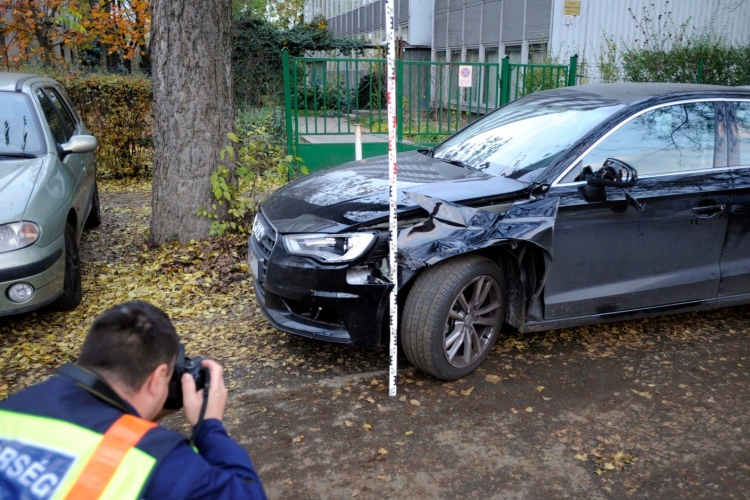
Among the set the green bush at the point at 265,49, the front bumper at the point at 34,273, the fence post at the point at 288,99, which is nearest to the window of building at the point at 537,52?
the green bush at the point at 265,49

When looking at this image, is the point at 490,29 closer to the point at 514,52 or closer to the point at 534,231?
the point at 514,52

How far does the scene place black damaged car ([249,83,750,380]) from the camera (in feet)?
12.0

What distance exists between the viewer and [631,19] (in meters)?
13.0

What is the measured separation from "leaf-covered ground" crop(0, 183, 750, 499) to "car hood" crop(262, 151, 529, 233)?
0.99 meters

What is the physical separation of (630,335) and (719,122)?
63.4 inches

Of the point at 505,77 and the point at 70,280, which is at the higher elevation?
the point at 505,77

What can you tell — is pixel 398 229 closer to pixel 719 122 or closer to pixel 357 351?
pixel 357 351

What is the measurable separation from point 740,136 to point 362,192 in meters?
2.68

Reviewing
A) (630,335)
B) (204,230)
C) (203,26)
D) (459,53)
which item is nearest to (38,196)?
(204,230)

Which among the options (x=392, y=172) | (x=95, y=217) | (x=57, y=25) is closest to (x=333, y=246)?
(x=392, y=172)

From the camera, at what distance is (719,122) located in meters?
4.42

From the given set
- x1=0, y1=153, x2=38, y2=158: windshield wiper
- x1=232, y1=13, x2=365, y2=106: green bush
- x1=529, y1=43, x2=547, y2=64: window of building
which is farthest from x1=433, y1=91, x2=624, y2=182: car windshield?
x1=529, y1=43, x2=547, y2=64: window of building

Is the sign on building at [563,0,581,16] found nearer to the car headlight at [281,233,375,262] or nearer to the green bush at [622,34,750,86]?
the green bush at [622,34,750,86]

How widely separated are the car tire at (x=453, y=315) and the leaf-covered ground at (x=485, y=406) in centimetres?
19
